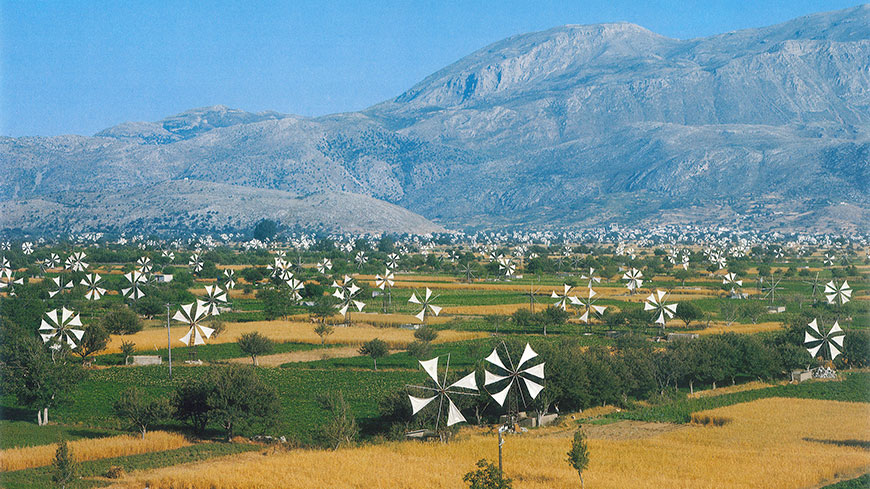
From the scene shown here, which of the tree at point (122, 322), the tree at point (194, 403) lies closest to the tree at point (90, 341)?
the tree at point (122, 322)

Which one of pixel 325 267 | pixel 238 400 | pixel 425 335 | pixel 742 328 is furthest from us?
pixel 325 267

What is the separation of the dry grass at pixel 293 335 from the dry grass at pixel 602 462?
97.5ft

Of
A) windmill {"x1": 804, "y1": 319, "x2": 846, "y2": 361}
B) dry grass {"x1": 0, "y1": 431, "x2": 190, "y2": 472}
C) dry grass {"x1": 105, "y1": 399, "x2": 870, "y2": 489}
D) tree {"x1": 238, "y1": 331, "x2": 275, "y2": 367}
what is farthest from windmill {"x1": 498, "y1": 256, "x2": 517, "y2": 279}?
dry grass {"x1": 0, "y1": 431, "x2": 190, "y2": 472}

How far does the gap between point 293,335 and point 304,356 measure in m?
9.33

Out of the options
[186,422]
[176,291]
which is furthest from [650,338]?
[176,291]

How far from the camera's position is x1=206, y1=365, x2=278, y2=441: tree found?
44.5 m

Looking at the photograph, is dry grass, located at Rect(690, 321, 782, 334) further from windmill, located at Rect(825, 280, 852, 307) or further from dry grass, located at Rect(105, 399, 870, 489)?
dry grass, located at Rect(105, 399, 870, 489)

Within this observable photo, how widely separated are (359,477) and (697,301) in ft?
246

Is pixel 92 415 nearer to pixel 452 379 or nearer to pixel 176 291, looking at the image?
pixel 452 379

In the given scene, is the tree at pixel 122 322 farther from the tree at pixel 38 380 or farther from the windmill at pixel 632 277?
the windmill at pixel 632 277

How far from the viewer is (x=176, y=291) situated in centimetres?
10556

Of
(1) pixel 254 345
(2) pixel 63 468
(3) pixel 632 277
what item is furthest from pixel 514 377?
(3) pixel 632 277

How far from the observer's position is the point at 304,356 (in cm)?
6862

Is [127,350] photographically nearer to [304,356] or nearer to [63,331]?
[63,331]
